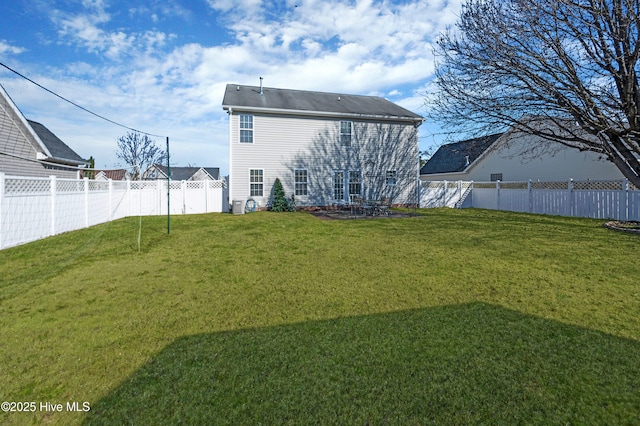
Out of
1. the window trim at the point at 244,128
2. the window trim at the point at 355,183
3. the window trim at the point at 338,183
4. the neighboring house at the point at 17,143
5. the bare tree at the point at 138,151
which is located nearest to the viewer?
the neighboring house at the point at 17,143

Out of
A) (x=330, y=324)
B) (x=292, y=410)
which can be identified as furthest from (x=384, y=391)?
(x=330, y=324)

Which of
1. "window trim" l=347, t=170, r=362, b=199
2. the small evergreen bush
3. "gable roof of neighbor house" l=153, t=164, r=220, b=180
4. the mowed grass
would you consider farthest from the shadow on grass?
"gable roof of neighbor house" l=153, t=164, r=220, b=180

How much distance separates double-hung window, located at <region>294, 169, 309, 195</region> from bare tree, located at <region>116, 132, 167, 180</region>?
83.7ft

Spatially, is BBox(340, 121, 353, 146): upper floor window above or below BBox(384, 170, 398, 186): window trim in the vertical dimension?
above

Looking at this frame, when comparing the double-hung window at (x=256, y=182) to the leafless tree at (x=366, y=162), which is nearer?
the double-hung window at (x=256, y=182)

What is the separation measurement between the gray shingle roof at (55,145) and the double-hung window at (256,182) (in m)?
8.41

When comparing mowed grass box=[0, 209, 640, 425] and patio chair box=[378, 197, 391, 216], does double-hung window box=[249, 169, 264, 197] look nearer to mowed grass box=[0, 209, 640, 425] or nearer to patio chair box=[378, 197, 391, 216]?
patio chair box=[378, 197, 391, 216]

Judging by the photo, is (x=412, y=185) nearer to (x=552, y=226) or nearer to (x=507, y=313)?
(x=552, y=226)

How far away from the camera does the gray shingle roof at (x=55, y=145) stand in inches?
558

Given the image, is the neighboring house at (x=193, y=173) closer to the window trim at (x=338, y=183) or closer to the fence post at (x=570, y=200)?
the window trim at (x=338, y=183)

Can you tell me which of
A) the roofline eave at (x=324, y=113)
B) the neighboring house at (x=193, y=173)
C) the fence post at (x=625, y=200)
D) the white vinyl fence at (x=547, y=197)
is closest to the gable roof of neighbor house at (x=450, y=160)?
the white vinyl fence at (x=547, y=197)

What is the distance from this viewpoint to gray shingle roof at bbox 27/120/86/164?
1417 cm

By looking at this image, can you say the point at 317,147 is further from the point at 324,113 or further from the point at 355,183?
the point at 355,183

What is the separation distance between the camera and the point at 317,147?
55.6 ft
